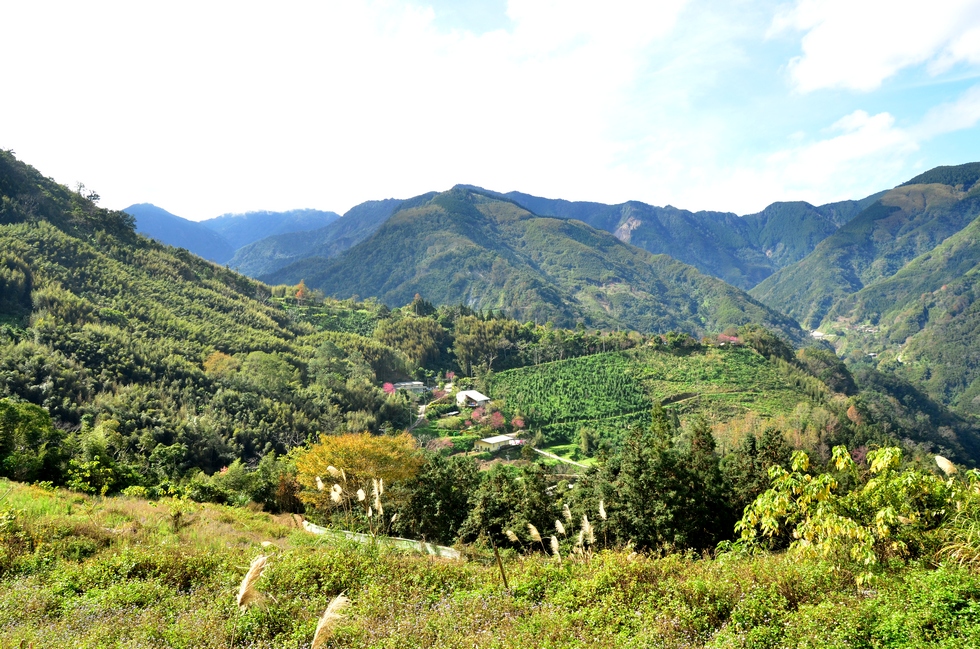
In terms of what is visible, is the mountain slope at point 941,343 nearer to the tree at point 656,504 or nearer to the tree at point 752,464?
the tree at point 752,464

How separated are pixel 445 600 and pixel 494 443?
142ft

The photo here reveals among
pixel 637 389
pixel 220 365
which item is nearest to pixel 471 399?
pixel 637 389

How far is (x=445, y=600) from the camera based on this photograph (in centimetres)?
660

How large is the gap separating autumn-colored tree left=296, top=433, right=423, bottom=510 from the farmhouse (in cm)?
2504

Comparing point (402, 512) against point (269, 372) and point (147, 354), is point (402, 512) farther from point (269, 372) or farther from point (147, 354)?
point (269, 372)

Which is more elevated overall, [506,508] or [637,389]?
[506,508]

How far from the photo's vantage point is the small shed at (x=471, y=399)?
61.6 meters

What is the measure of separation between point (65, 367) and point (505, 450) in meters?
36.7

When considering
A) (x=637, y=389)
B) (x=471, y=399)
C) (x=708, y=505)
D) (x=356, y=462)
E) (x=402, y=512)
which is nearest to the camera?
(x=708, y=505)

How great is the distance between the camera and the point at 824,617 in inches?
213

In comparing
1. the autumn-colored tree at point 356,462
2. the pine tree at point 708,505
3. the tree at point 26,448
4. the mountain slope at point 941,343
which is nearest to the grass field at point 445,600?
the tree at point 26,448

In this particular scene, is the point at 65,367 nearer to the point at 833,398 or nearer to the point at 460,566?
the point at 460,566

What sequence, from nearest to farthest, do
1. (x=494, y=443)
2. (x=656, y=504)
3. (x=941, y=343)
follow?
(x=656, y=504) < (x=494, y=443) < (x=941, y=343)

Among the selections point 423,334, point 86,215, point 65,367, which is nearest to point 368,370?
point 423,334
